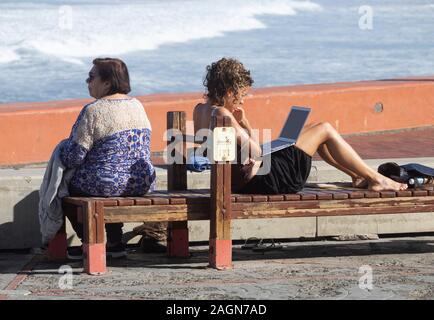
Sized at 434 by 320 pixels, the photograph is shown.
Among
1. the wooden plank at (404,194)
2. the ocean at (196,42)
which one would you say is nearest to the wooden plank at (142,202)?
the wooden plank at (404,194)

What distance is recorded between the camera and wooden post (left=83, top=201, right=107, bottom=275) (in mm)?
5809

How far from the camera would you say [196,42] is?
1551 inches

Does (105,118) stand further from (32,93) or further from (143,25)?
(143,25)

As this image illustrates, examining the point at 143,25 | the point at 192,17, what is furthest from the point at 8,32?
the point at 192,17

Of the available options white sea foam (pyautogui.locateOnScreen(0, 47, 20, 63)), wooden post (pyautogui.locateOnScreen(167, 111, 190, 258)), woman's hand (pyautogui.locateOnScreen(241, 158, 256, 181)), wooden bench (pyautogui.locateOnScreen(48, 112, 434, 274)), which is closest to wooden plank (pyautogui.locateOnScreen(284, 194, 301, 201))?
wooden bench (pyautogui.locateOnScreen(48, 112, 434, 274))

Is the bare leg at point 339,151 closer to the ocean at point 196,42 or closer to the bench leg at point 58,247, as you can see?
the bench leg at point 58,247

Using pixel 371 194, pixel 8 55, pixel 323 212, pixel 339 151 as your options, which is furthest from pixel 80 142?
pixel 8 55

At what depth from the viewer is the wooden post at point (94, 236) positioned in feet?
19.1

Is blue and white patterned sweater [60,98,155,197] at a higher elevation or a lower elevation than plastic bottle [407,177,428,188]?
higher

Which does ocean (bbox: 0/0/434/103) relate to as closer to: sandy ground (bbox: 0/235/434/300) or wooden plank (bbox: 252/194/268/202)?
sandy ground (bbox: 0/235/434/300)

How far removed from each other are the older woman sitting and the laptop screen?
84 cm

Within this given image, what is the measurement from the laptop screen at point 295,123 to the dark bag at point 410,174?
25.7 inches

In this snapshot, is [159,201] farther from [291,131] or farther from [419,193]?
[419,193]

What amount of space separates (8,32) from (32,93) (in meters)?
9.15
